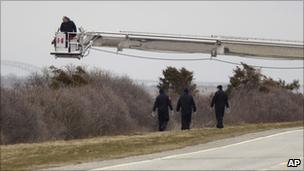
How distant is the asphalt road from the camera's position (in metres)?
15.0

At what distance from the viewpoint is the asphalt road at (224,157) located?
49.4 ft

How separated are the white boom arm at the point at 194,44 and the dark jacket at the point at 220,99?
761 centimetres

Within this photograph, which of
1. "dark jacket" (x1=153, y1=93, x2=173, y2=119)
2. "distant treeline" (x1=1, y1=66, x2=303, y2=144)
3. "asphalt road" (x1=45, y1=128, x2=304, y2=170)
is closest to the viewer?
"asphalt road" (x1=45, y1=128, x2=304, y2=170)

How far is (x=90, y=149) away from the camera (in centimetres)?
1948

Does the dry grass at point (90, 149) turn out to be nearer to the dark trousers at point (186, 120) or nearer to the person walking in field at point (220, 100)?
the person walking in field at point (220, 100)

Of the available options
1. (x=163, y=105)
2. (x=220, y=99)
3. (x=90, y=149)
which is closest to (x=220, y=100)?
(x=220, y=99)

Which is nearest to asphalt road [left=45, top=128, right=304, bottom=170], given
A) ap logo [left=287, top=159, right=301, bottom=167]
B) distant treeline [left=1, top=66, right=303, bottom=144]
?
ap logo [left=287, top=159, right=301, bottom=167]

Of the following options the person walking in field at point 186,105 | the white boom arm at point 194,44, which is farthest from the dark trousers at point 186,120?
the white boom arm at point 194,44

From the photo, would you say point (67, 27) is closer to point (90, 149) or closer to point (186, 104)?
point (90, 149)

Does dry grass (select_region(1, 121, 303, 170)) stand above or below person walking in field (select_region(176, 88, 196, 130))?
below

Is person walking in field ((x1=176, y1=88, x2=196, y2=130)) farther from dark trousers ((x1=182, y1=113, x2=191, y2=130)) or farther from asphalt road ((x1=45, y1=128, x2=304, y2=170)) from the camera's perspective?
asphalt road ((x1=45, y1=128, x2=304, y2=170))

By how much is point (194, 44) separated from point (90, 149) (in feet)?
15.1

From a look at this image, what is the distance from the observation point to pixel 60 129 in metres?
27.8

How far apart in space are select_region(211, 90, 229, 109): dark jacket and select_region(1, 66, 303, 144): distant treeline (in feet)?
20.8
